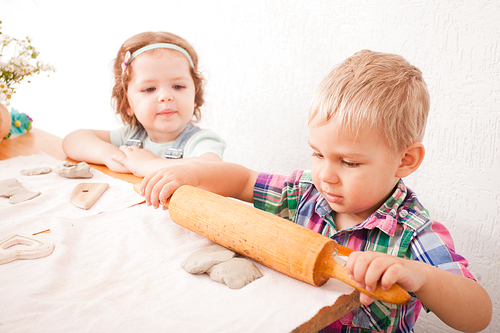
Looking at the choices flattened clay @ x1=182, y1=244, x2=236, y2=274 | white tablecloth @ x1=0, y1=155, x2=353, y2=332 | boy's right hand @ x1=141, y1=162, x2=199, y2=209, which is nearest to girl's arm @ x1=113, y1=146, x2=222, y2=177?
boy's right hand @ x1=141, y1=162, x2=199, y2=209

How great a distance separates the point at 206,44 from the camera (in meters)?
1.91

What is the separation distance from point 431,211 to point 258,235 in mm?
870

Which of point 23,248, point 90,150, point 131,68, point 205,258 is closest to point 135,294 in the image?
point 205,258

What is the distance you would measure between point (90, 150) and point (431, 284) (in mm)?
1159

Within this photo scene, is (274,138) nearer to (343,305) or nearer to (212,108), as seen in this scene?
(212,108)

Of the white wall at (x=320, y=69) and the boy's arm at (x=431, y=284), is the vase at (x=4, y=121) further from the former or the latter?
the boy's arm at (x=431, y=284)

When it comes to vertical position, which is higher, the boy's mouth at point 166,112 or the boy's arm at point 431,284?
the boy's mouth at point 166,112

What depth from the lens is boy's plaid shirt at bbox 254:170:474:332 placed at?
70cm

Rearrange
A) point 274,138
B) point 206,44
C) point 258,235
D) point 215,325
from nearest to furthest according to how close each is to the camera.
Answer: point 215,325 < point 258,235 < point 274,138 < point 206,44

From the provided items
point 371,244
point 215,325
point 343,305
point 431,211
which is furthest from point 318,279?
point 431,211

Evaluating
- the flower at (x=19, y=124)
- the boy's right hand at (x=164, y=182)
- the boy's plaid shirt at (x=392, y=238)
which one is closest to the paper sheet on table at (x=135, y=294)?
the boy's right hand at (x=164, y=182)

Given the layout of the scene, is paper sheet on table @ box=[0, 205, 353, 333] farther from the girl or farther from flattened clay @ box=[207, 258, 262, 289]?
the girl

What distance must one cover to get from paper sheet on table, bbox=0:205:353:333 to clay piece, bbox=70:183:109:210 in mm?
172

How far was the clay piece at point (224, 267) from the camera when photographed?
60 cm
